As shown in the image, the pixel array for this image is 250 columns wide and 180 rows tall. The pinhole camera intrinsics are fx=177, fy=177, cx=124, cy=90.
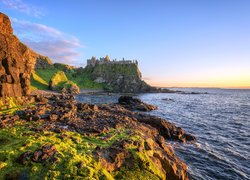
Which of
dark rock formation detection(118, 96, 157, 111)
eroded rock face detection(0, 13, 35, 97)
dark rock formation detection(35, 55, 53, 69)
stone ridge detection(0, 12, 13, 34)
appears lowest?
dark rock formation detection(118, 96, 157, 111)

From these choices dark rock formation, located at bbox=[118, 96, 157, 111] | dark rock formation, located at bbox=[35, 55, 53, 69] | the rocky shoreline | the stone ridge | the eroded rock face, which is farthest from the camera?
dark rock formation, located at bbox=[35, 55, 53, 69]

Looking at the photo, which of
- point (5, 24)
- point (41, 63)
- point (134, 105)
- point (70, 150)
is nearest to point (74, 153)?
point (70, 150)

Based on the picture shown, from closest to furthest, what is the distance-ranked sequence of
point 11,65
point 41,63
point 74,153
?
point 74,153 < point 11,65 < point 41,63

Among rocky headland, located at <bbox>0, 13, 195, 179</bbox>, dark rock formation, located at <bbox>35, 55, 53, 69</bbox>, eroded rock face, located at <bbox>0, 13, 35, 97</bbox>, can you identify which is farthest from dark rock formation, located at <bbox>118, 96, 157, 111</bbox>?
dark rock formation, located at <bbox>35, 55, 53, 69</bbox>

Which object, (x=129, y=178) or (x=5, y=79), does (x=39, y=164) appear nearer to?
(x=129, y=178)

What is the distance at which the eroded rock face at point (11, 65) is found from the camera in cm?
2751

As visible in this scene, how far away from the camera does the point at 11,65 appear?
29.8 m

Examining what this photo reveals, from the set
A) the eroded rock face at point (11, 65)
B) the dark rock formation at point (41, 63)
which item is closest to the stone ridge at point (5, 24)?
the eroded rock face at point (11, 65)

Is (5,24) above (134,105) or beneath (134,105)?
above

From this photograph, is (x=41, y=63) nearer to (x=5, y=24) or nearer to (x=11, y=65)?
(x=5, y=24)

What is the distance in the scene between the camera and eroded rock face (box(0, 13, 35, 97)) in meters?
27.5

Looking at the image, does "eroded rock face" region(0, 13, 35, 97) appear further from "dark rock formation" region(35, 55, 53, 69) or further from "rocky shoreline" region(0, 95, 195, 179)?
"dark rock formation" region(35, 55, 53, 69)

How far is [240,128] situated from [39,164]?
4464 centimetres

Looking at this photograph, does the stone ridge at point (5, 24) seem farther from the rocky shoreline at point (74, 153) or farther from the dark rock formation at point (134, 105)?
the dark rock formation at point (134, 105)
